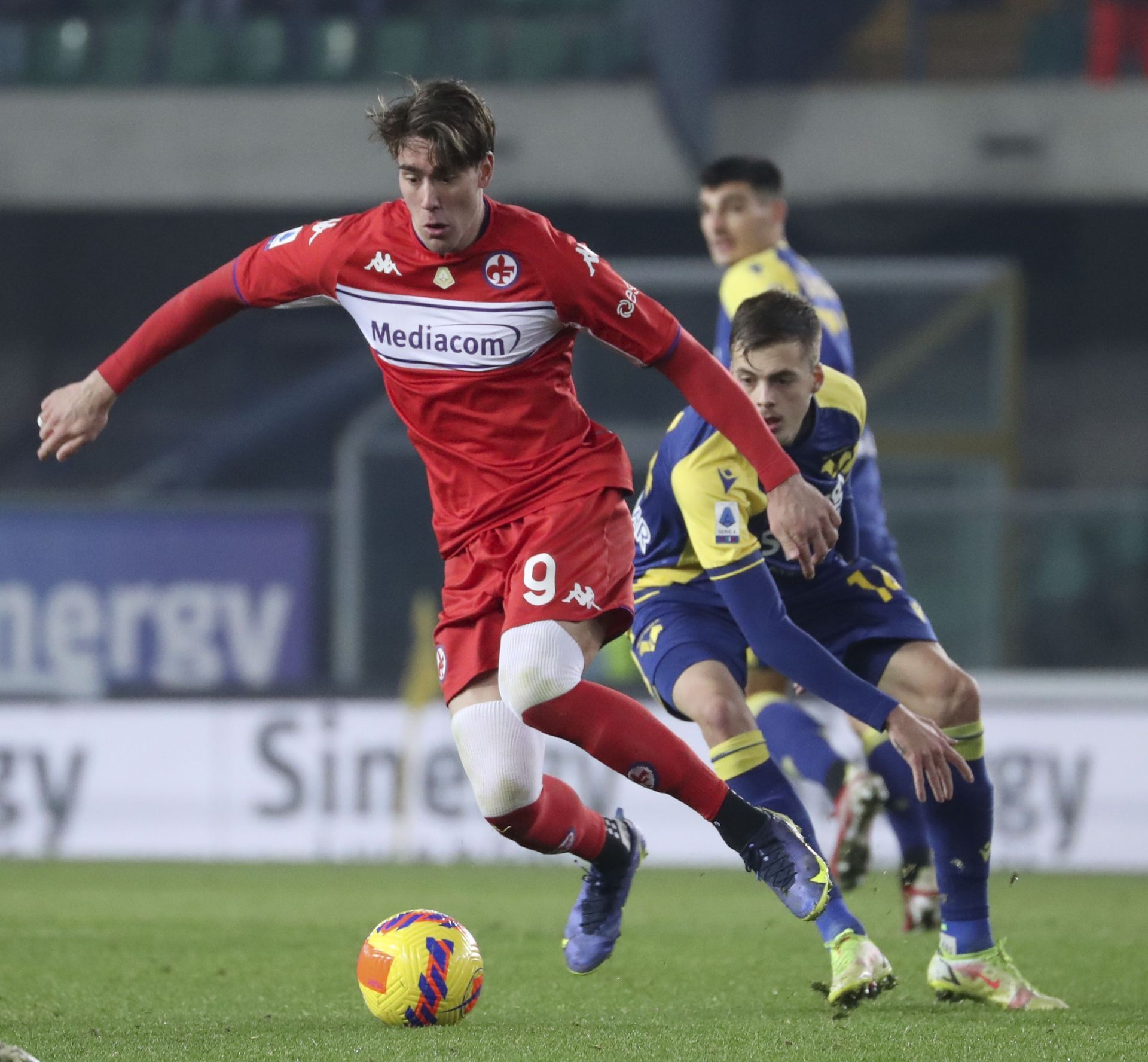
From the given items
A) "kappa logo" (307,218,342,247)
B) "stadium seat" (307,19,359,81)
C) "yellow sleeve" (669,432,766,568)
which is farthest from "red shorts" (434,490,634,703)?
"stadium seat" (307,19,359,81)

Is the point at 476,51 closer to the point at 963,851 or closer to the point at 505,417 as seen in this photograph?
the point at 505,417

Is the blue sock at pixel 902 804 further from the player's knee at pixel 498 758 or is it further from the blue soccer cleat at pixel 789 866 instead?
the player's knee at pixel 498 758

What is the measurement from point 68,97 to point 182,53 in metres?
1.19

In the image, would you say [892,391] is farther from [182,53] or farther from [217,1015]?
[217,1015]

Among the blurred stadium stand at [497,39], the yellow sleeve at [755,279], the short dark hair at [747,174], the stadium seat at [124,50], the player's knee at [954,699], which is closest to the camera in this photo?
the player's knee at [954,699]

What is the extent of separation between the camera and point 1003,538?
11016 millimetres

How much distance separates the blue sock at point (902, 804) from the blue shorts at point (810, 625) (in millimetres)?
781

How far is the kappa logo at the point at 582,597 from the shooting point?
398 cm

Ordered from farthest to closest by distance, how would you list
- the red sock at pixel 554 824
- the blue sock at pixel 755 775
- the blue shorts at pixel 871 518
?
1. the blue shorts at pixel 871 518
2. the blue sock at pixel 755 775
3. the red sock at pixel 554 824

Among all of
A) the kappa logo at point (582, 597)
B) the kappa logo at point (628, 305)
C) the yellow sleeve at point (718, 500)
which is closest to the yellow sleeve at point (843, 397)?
the yellow sleeve at point (718, 500)

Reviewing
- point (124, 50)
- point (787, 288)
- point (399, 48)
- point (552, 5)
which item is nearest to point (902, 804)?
point (787, 288)

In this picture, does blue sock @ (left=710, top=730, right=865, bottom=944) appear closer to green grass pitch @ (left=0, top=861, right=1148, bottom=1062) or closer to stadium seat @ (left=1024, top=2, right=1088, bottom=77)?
green grass pitch @ (left=0, top=861, right=1148, bottom=1062)

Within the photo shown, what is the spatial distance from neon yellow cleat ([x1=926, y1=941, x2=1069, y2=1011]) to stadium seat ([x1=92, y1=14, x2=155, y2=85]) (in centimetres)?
1514

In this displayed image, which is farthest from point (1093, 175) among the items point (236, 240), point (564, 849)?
point (564, 849)
